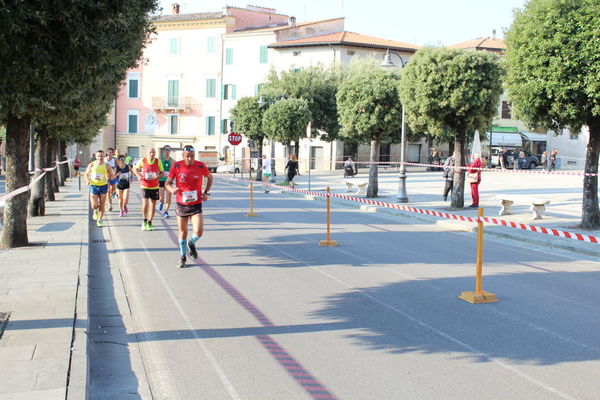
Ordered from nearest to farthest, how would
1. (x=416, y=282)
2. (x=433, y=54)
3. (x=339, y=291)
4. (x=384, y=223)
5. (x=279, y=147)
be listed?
1. (x=339, y=291)
2. (x=416, y=282)
3. (x=384, y=223)
4. (x=433, y=54)
5. (x=279, y=147)

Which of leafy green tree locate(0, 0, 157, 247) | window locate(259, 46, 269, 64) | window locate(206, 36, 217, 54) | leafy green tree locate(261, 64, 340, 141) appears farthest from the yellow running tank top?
window locate(206, 36, 217, 54)

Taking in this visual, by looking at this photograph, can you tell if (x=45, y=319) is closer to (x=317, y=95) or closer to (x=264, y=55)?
(x=317, y=95)

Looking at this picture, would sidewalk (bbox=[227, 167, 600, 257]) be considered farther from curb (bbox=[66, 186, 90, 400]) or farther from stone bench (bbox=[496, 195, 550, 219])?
curb (bbox=[66, 186, 90, 400])

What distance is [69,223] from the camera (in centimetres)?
1584

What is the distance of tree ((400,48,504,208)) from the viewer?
18.5m

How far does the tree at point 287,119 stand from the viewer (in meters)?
35.1

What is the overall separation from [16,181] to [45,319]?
6008mm

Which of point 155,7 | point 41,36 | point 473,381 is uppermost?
point 155,7

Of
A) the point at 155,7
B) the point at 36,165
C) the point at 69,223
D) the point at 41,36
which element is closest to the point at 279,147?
the point at 36,165

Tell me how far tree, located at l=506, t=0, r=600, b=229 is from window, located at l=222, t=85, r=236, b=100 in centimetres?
5065

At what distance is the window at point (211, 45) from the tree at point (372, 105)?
42.9 meters

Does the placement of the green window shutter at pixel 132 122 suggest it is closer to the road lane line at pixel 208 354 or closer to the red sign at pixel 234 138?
the red sign at pixel 234 138

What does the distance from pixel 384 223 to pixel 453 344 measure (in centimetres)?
1113

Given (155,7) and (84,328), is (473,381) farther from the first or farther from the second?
(155,7)
